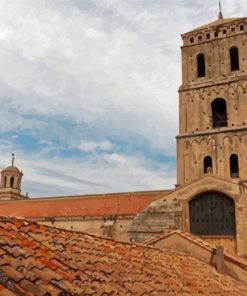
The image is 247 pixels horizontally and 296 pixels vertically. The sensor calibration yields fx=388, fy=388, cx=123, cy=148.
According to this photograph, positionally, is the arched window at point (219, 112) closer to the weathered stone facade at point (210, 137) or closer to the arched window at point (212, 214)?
the weathered stone facade at point (210, 137)

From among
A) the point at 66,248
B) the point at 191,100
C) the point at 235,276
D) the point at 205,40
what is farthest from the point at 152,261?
the point at 205,40

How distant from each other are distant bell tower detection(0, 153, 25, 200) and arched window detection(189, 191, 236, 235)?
35114mm

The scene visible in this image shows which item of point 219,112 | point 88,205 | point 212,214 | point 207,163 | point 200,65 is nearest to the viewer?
point 212,214

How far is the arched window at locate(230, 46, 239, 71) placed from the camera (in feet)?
111

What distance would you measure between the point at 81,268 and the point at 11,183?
174ft

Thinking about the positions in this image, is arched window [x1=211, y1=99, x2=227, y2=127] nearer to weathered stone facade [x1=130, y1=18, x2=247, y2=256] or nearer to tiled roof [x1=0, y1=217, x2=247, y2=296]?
weathered stone facade [x1=130, y1=18, x2=247, y2=256]

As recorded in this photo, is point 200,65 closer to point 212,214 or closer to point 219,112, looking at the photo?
point 219,112

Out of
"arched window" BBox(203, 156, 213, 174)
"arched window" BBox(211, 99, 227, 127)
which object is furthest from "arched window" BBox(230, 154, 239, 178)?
"arched window" BBox(211, 99, 227, 127)

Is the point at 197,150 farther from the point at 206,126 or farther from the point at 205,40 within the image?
the point at 205,40

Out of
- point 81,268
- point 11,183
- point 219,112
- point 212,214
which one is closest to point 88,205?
point 219,112

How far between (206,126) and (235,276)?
2207cm

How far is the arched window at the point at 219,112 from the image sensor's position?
32.5 meters

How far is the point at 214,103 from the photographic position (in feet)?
110

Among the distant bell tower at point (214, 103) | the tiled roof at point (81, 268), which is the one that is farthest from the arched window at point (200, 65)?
the tiled roof at point (81, 268)
